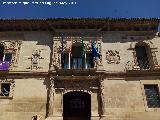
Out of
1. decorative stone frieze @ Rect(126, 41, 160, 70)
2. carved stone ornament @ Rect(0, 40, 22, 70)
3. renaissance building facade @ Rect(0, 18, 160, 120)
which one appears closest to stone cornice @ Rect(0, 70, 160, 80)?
renaissance building facade @ Rect(0, 18, 160, 120)

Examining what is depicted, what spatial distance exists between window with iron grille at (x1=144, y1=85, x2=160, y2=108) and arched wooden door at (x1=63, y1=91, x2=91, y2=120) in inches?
147

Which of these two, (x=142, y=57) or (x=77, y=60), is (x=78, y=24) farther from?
(x=142, y=57)

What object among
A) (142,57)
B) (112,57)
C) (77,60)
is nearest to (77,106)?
(77,60)

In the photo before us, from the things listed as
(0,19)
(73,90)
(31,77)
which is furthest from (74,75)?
(0,19)

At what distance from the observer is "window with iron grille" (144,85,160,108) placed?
18812 millimetres

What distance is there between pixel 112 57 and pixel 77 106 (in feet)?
14.0

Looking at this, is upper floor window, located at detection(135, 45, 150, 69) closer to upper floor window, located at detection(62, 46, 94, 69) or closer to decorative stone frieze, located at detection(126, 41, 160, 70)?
decorative stone frieze, located at detection(126, 41, 160, 70)

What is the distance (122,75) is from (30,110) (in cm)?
638

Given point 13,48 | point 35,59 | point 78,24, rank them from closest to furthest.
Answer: point 35,59
point 13,48
point 78,24

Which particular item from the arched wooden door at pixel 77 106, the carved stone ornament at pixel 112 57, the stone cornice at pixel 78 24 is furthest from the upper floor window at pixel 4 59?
the carved stone ornament at pixel 112 57

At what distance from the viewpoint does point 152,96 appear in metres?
19.1

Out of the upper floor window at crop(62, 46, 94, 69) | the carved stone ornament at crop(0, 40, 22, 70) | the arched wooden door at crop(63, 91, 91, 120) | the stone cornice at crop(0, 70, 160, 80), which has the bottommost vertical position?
the arched wooden door at crop(63, 91, 91, 120)

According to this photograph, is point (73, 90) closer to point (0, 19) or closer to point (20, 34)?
point (20, 34)

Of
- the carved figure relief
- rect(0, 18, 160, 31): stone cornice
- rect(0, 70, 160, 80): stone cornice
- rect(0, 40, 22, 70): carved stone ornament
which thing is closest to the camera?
rect(0, 70, 160, 80): stone cornice
